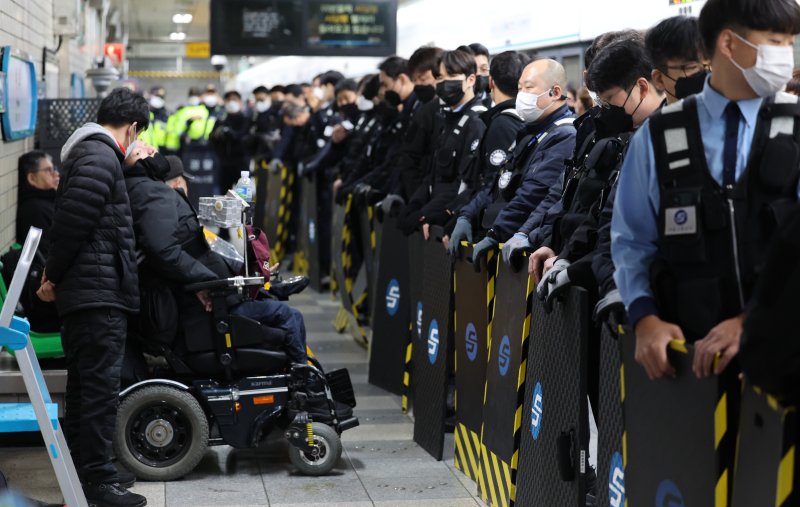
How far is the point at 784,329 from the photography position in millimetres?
2174

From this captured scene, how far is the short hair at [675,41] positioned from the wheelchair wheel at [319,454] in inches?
103

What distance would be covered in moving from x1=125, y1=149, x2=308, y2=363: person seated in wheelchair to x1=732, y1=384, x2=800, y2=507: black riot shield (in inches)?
124

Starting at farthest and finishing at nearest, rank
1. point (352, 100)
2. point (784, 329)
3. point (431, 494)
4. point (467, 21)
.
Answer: point (467, 21) < point (352, 100) < point (431, 494) < point (784, 329)

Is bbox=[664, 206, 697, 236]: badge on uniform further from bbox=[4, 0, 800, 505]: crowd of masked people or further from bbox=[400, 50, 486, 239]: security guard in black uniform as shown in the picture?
bbox=[400, 50, 486, 239]: security guard in black uniform

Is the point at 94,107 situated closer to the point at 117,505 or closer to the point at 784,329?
the point at 117,505

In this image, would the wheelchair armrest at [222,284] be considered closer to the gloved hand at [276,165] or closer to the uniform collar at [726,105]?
the uniform collar at [726,105]

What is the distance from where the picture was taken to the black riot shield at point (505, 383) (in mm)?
4363

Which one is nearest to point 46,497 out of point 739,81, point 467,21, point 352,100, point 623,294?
point 623,294

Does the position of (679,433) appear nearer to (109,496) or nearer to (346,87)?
(109,496)

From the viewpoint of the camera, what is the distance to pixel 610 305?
3154mm

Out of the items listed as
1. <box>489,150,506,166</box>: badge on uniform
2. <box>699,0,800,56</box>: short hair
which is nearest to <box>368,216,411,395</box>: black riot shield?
<box>489,150,506,166</box>: badge on uniform

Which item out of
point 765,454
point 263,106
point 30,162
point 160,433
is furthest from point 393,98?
point 263,106

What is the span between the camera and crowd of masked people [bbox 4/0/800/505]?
8.75 feet

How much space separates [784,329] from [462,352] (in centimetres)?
320
